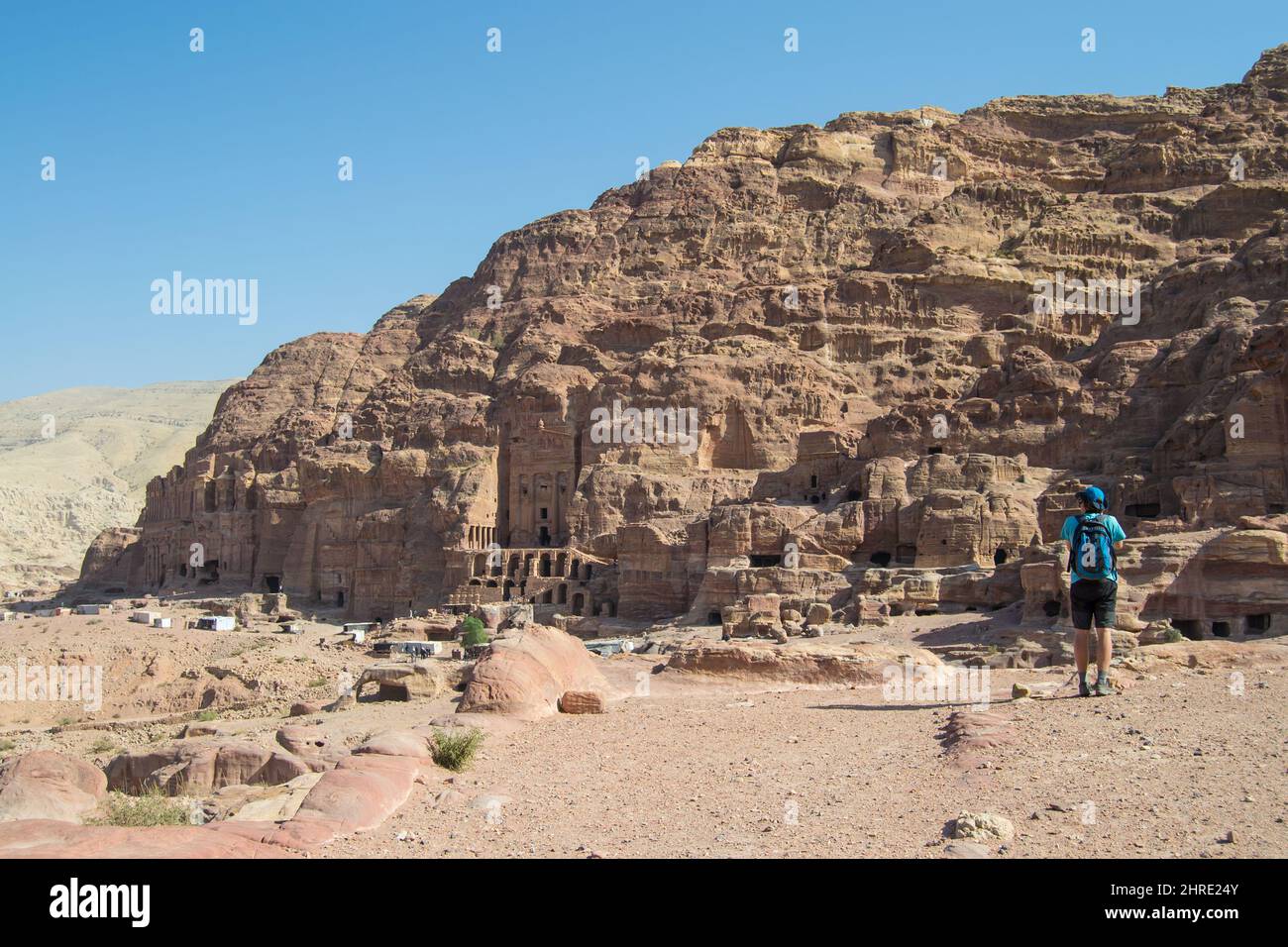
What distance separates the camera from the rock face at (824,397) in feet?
158

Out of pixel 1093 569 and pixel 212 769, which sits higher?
pixel 1093 569

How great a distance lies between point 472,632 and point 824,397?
108 feet

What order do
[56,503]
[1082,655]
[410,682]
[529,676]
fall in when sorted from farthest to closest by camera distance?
[56,503], [410,682], [529,676], [1082,655]

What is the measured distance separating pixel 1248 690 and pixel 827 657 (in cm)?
867

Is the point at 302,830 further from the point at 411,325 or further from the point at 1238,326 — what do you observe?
the point at 411,325

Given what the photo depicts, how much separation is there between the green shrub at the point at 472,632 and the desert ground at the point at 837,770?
24.0 meters

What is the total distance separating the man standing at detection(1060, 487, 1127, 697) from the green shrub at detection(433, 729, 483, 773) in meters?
7.32

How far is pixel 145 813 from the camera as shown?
42.5 feet

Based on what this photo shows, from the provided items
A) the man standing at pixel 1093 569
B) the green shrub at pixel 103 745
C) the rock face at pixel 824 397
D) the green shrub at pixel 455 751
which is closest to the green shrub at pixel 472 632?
the rock face at pixel 824 397

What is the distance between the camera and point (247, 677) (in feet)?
134

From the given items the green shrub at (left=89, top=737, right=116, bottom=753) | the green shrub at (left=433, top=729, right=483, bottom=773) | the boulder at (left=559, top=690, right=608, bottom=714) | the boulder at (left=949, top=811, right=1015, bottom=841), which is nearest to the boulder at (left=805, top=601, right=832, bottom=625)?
the green shrub at (left=89, top=737, right=116, bottom=753)

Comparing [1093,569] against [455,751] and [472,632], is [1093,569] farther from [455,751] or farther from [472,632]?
[472,632]

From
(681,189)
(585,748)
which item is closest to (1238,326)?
(585,748)

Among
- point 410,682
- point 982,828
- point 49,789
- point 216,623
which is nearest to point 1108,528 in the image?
point 982,828
